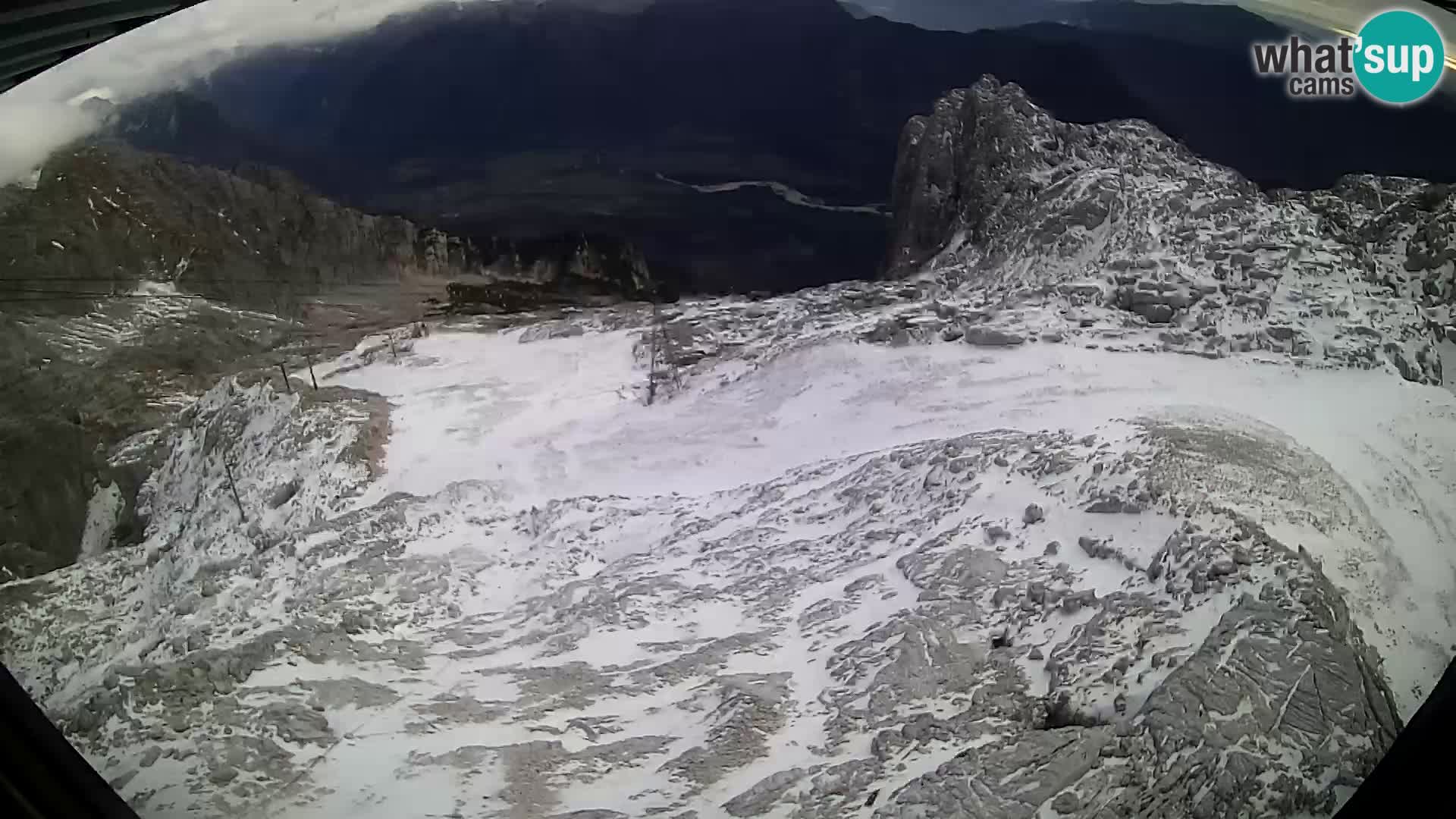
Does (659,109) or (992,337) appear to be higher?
(659,109)

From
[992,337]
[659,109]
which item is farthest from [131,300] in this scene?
[992,337]

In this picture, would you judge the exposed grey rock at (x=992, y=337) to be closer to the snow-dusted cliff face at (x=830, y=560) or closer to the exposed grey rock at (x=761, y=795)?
the snow-dusted cliff face at (x=830, y=560)

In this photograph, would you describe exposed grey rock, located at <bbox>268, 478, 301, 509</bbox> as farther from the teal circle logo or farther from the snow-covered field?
the teal circle logo

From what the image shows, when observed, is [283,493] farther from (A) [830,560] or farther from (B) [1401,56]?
(B) [1401,56]

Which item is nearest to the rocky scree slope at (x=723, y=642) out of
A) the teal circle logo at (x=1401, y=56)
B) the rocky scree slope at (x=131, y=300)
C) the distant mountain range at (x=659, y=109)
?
the rocky scree slope at (x=131, y=300)

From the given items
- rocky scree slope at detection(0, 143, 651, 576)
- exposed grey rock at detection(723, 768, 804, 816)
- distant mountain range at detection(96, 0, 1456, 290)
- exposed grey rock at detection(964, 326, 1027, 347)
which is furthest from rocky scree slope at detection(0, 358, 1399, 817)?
distant mountain range at detection(96, 0, 1456, 290)

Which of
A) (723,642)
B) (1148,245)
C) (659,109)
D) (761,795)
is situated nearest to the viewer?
(761,795)

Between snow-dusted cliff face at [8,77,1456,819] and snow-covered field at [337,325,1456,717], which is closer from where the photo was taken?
snow-dusted cliff face at [8,77,1456,819]
